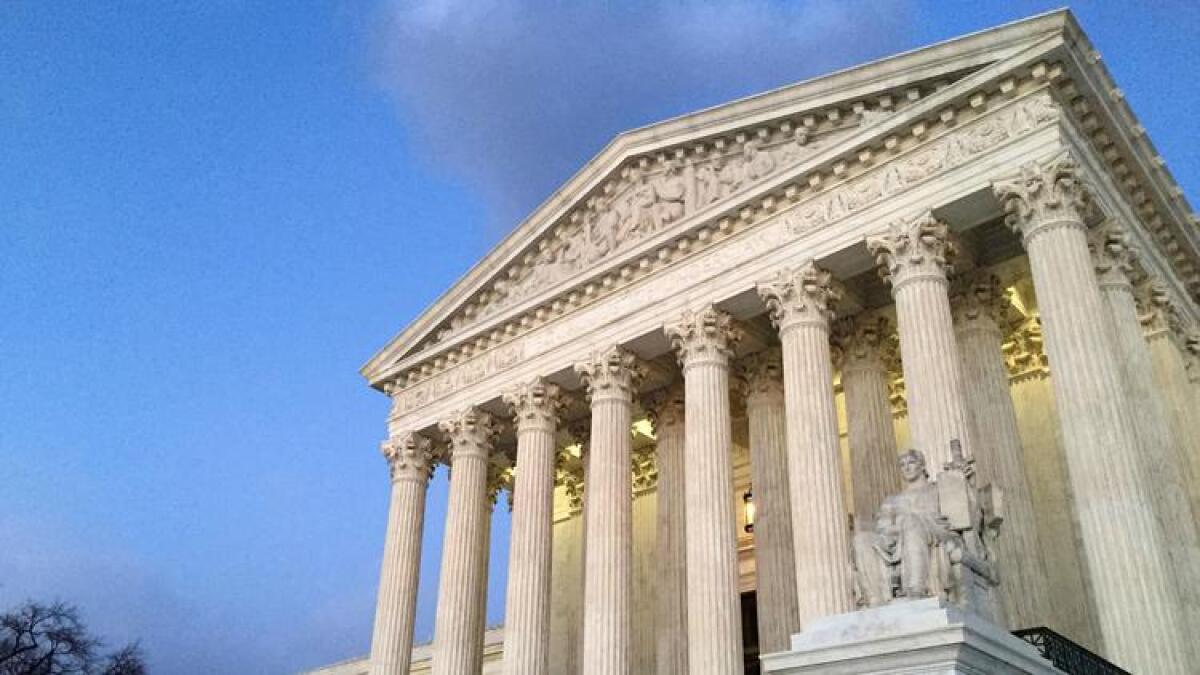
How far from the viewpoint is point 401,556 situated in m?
28.5

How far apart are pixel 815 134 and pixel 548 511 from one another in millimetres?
11465

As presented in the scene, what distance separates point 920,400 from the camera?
18.6 metres

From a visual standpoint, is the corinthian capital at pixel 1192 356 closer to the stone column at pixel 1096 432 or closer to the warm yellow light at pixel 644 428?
the stone column at pixel 1096 432

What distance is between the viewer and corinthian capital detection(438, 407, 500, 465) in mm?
28344

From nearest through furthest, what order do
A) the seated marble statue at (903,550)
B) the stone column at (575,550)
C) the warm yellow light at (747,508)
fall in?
the seated marble statue at (903,550) → the warm yellow light at (747,508) → the stone column at (575,550)

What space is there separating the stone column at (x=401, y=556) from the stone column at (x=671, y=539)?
700 cm

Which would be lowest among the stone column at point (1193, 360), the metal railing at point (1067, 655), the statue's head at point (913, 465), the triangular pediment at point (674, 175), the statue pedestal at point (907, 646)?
the statue pedestal at point (907, 646)

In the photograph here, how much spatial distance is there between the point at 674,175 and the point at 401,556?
43.3 ft

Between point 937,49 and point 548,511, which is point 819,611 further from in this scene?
point 937,49

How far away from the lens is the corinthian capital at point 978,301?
72.6 ft

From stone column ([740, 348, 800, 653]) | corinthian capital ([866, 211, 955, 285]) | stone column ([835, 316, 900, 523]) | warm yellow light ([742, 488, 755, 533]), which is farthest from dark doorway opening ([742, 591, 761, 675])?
corinthian capital ([866, 211, 955, 285])

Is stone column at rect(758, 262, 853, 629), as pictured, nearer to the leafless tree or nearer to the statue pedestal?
the statue pedestal

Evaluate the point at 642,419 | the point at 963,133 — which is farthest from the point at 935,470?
the point at 642,419

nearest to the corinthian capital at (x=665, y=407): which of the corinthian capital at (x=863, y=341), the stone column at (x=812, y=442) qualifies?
the corinthian capital at (x=863, y=341)
